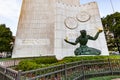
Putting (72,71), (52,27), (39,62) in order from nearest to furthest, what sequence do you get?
(72,71) < (39,62) < (52,27)

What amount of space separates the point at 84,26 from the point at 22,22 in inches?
329

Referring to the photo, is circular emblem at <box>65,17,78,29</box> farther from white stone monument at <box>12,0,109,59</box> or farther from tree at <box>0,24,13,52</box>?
tree at <box>0,24,13,52</box>

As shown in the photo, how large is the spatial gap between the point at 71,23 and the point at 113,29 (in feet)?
59.7

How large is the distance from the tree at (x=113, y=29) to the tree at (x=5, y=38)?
72.9ft

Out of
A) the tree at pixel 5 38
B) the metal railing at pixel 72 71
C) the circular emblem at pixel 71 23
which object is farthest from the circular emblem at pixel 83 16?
the tree at pixel 5 38

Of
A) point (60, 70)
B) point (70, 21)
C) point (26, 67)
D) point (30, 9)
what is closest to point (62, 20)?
point (70, 21)

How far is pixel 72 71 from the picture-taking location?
5668 millimetres

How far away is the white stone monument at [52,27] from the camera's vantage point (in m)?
15.7

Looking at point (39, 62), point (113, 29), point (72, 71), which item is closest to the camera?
point (72, 71)

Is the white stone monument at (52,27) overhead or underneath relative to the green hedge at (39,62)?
overhead

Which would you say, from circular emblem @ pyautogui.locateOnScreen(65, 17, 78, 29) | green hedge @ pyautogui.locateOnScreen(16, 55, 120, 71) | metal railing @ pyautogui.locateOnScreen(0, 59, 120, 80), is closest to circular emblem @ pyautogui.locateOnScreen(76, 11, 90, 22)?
circular emblem @ pyautogui.locateOnScreen(65, 17, 78, 29)

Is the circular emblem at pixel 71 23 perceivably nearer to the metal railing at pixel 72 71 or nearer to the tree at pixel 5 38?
the metal railing at pixel 72 71

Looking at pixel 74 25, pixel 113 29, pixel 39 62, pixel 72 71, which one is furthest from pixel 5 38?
pixel 72 71

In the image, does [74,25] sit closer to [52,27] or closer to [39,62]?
[52,27]
